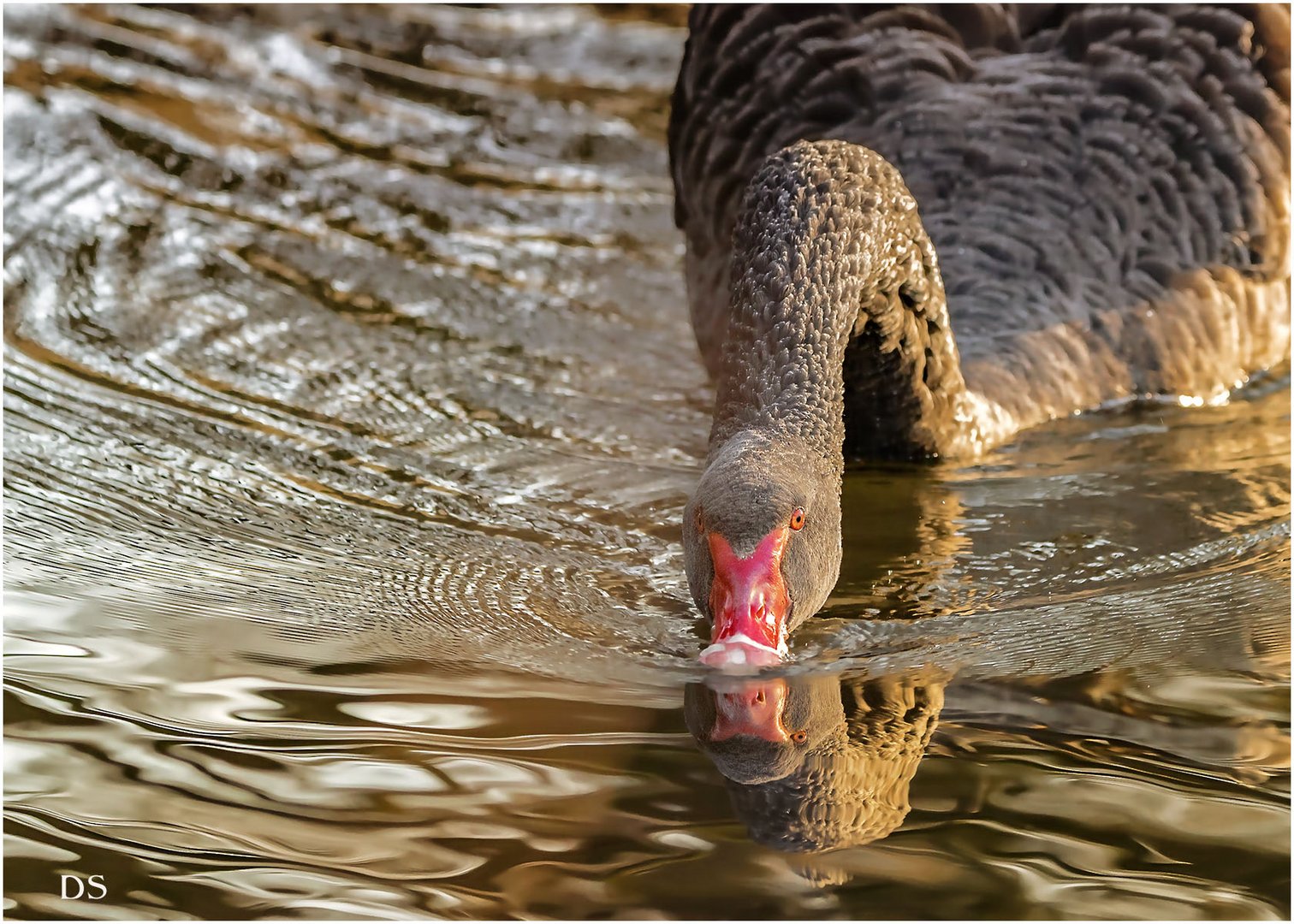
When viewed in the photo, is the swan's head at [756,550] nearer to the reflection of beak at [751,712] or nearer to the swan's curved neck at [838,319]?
the reflection of beak at [751,712]

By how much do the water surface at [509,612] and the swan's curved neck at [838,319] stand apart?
0.73 ft

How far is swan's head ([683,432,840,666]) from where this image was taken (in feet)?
11.7

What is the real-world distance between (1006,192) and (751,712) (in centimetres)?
294

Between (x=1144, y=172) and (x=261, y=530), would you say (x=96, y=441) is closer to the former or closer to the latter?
(x=261, y=530)

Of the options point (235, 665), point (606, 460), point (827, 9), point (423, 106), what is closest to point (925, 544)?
point (606, 460)

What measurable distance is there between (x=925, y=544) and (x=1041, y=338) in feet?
4.33

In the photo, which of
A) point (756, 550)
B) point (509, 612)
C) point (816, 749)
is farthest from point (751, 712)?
point (509, 612)

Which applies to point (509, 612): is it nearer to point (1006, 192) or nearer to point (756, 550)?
point (756, 550)

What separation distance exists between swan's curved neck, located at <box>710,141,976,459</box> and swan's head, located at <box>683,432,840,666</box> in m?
0.32

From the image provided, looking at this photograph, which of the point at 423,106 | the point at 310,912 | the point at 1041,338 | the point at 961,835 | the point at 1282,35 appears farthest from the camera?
the point at 423,106

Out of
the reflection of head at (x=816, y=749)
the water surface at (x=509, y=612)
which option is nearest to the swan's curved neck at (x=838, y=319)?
the water surface at (x=509, y=612)

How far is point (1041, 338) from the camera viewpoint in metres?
5.74

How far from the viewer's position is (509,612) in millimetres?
4117

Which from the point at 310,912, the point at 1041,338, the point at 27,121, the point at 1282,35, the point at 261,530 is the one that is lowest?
the point at 310,912
